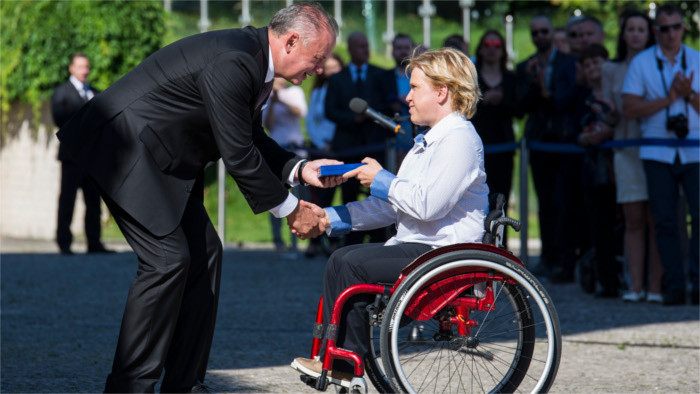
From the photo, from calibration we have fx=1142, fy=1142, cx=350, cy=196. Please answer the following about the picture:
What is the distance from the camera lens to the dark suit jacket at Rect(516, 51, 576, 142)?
9.80m

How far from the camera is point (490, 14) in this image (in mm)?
22062

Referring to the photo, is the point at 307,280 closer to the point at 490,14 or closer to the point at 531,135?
the point at 531,135

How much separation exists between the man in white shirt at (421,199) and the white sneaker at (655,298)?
4283mm

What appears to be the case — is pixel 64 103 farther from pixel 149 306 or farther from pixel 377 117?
pixel 149 306

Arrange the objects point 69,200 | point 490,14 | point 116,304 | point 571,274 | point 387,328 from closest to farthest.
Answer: point 387,328
point 116,304
point 571,274
point 69,200
point 490,14

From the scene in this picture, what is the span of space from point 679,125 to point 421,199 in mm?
4410

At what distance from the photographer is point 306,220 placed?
187 inches

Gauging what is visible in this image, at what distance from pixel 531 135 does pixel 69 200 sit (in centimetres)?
548

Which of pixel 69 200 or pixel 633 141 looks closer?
pixel 633 141

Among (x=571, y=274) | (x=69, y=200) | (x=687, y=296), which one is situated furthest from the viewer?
(x=69, y=200)

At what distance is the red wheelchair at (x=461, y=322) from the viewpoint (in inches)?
168

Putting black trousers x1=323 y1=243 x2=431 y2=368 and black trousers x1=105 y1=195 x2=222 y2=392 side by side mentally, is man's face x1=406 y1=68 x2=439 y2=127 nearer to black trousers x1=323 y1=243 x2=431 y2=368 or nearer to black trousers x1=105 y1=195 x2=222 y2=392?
black trousers x1=323 y1=243 x2=431 y2=368

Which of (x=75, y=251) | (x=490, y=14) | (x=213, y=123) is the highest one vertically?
(x=490, y=14)

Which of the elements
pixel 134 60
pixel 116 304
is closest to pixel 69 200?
pixel 134 60
